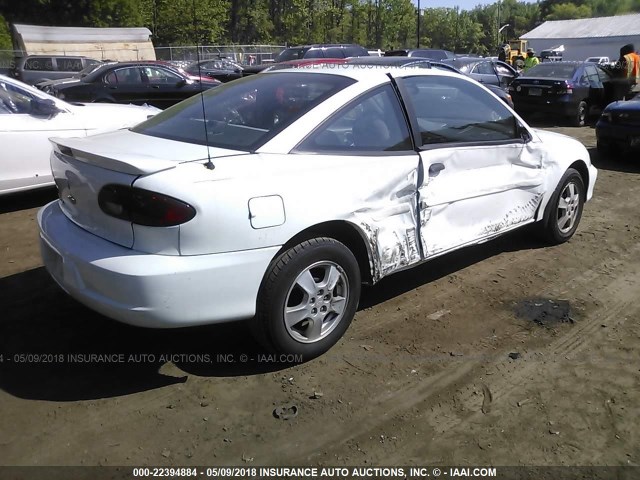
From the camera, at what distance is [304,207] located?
3.09 metres

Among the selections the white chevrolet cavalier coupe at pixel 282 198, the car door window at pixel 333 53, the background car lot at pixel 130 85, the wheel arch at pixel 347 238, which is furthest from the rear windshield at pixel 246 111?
the car door window at pixel 333 53

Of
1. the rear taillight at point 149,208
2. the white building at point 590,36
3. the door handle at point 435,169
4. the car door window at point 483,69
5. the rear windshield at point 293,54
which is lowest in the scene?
the white building at point 590,36

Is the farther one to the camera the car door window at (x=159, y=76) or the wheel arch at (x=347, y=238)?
the car door window at (x=159, y=76)

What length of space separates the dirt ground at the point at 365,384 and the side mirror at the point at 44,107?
8.69ft

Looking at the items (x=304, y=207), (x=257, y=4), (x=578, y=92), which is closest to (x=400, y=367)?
(x=304, y=207)

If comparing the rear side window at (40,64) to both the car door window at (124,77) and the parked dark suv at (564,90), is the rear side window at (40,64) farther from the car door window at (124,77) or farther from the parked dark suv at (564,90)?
the parked dark suv at (564,90)

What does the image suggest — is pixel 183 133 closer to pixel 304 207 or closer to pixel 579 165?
pixel 304 207

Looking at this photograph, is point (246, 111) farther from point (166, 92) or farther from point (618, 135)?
point (166, 92)

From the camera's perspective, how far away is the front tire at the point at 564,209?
502cm

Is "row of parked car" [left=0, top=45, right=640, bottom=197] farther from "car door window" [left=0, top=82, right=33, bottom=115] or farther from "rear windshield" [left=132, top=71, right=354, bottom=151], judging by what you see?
"rear windshield" [left=132, top=71, right=354, bottom=151]

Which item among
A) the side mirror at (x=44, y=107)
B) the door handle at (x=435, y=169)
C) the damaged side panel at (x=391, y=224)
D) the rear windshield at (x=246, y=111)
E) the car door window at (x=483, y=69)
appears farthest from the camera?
the car door window at (x=483, y=69)

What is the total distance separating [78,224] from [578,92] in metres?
12.7

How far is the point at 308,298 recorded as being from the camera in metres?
3.24

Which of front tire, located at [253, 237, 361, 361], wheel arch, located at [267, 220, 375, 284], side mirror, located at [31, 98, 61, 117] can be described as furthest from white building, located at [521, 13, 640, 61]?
front tire, located at [253, 237, 361, 361]
